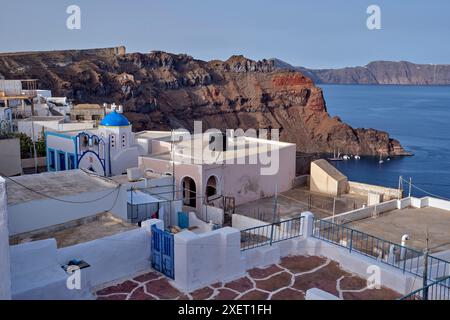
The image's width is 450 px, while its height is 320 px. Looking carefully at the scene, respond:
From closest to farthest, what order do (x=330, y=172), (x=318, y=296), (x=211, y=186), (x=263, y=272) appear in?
(x=318, y=296)
(x=263, y=272)
(x=211, y=186)
(x=330, y=172)

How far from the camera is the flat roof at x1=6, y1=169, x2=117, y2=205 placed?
46.6 ft

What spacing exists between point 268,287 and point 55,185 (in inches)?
348

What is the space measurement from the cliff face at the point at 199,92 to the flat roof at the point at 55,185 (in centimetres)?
5735

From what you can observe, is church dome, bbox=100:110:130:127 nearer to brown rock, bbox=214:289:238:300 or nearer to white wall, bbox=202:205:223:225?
white wall, bbox=202:205:223:225

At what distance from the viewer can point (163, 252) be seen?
36.5 ft

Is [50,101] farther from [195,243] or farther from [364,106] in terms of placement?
[364,106]

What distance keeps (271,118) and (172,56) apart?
2723 centimetres

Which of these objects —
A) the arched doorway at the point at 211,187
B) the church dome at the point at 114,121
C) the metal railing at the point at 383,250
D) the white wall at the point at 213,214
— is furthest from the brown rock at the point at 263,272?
the church dome at the point at 114,121

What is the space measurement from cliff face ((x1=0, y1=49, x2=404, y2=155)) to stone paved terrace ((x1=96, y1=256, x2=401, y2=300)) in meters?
65.2

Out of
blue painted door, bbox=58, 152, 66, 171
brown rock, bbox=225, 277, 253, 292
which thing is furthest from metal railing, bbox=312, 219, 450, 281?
blue painted door, bbox=58, 152, 66, 171

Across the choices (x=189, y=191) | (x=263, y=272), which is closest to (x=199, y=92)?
(x=189, y=191)

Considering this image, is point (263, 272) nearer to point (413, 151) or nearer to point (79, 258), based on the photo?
point (79, 258)

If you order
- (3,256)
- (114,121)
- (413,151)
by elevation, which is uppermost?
(114,121)
